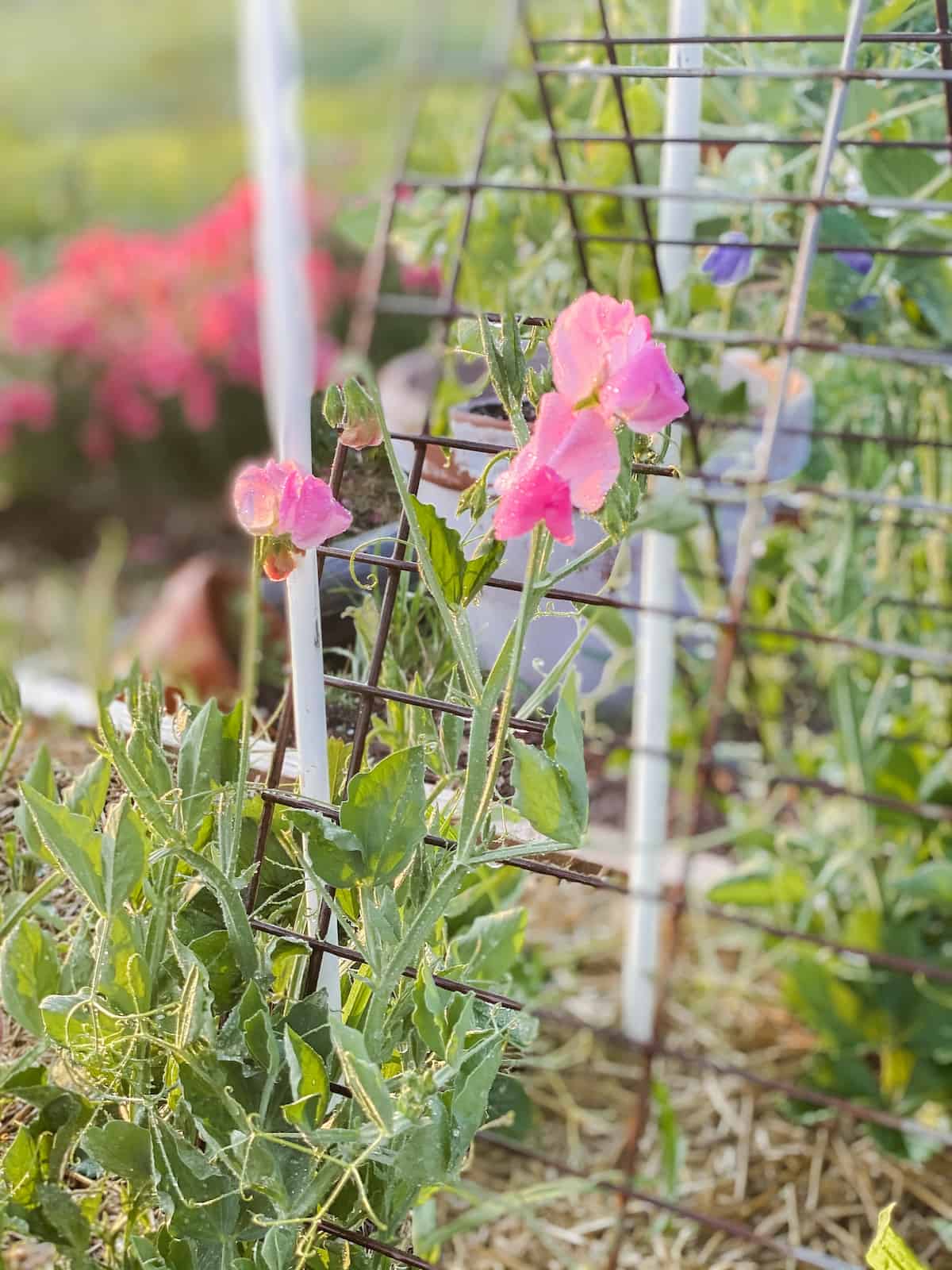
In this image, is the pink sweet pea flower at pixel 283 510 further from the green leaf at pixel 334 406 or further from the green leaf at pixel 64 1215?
the green leaf at pixel 64 1215

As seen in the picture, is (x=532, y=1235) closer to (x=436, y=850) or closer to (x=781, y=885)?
(x=781, y=885)

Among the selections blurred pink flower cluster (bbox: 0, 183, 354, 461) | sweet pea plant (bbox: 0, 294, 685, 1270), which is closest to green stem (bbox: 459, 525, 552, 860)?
sweet pea plant (bbox: 0, 294, 685, 1270)

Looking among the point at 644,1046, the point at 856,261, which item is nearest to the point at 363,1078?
the point at 644,1046

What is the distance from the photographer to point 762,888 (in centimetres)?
125

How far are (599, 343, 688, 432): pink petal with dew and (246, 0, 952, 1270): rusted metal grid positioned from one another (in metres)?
0.07

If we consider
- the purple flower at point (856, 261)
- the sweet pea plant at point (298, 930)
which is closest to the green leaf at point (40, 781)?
the sweet pea plant at point (298, 930)

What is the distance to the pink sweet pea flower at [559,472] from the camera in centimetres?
41

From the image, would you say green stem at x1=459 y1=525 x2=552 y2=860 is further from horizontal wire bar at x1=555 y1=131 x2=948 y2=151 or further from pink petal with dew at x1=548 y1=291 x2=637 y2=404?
horizontal wire bar at x1=555 y1=131 x2=948 y2=151

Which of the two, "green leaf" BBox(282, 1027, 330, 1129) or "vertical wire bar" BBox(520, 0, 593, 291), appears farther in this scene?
"vertical wire bar" BBox(520, 0, 593, 291)

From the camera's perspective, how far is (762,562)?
4.42 feet

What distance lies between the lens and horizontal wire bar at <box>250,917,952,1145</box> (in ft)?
1.81

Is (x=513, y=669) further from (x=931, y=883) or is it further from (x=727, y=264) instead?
(x=931, y=883)

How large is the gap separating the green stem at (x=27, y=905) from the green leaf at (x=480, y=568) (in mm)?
226

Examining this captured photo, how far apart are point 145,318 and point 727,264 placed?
2.36 meters
